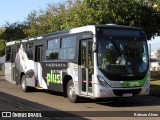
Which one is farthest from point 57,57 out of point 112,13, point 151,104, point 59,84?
point 112,13

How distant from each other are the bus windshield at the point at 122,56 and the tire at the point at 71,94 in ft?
7.29

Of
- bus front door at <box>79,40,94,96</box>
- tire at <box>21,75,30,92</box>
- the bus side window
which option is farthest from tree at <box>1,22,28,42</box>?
bus front door at <box>79,40,94,96</box>

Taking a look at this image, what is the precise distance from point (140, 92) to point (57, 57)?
15.2ft

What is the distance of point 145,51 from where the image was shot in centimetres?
1533

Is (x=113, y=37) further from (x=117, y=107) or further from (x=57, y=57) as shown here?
(x=57, y=57)

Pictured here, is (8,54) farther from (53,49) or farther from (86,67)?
(86,67)

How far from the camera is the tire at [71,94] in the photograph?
16031 mm

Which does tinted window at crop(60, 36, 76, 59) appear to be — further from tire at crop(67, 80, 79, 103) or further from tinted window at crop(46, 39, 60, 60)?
tire at crop(67, 80, 79, 103)

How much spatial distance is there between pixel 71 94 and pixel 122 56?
293 cm

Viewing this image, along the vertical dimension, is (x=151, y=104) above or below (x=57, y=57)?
below

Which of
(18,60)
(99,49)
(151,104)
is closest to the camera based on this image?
(99,49)

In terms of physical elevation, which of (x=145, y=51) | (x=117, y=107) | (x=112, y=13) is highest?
(x=112, y=13)

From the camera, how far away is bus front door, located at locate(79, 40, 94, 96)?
14.8 metres

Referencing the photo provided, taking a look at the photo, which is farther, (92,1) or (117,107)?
(92,1)
